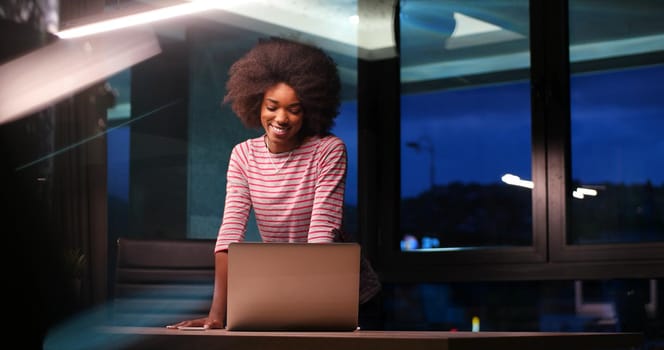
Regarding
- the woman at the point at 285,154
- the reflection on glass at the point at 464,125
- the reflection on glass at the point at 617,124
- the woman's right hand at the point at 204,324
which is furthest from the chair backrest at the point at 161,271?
the reflection on glass at the point at 617,124

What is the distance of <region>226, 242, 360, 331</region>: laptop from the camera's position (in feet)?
6.19


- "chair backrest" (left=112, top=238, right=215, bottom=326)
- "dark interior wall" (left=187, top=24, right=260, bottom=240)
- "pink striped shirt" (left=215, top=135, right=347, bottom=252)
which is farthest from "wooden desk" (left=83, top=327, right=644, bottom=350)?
Answer: "dark interior wall" (left=187, top=24, right=260, bottom=240)

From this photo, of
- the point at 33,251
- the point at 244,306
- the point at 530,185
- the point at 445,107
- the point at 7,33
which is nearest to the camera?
the point at 244,306

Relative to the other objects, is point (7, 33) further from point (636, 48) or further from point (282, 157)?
point (636, 48)

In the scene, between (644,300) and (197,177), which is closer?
(644,300)

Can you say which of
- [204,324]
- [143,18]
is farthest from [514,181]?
[204,324]

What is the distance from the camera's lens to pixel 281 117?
283 centimetres

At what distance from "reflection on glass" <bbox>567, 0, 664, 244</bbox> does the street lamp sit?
70cm

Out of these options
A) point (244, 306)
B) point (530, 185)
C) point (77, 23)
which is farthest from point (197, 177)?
point (244, 306)

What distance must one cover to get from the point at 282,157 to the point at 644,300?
1.93 meters

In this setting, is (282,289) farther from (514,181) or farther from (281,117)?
(514,181)

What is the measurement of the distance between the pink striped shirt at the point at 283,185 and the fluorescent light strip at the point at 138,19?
2.29m

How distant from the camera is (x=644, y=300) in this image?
390cm

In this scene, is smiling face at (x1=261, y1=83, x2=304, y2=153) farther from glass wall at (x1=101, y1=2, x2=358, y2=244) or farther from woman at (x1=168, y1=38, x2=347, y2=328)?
glass wall at (x1=101, y1=2, x2=358, y2=244)
